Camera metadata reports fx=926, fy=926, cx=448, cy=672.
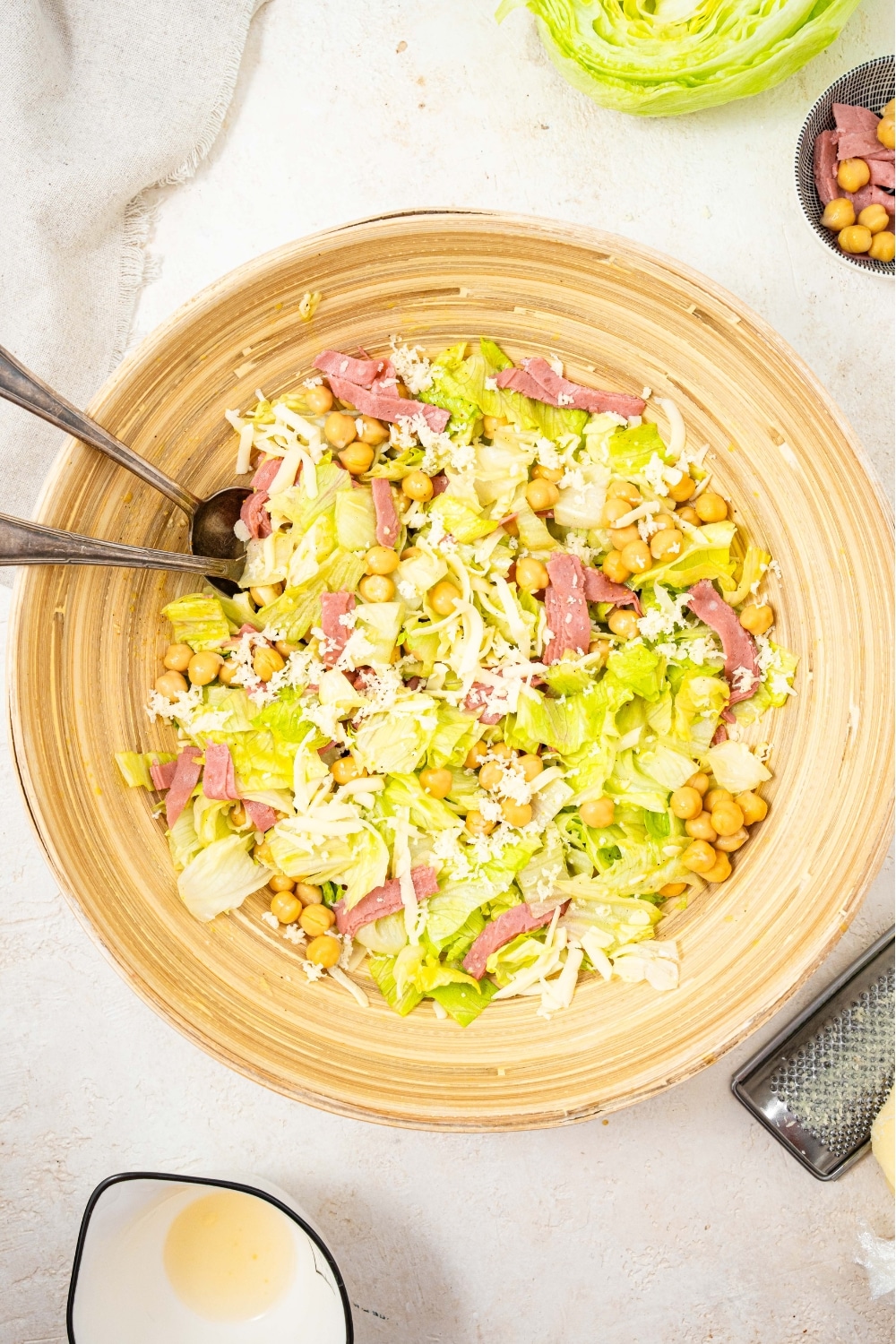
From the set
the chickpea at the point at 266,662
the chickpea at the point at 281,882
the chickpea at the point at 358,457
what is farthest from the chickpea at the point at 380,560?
the chickpea at the point at 281,882

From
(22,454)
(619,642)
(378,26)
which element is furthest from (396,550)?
(378,26)

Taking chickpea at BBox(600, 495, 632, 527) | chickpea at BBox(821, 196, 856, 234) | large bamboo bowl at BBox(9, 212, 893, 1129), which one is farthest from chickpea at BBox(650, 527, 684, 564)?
chickpea at BBox(821, 196, 856, 234)

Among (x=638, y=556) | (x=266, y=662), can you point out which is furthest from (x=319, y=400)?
(x=638, y=556)

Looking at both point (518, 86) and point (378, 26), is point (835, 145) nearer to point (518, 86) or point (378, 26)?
point (518, 86)

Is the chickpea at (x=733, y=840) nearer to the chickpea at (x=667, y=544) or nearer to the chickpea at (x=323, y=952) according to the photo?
the chickpea at (x=667, y=544)

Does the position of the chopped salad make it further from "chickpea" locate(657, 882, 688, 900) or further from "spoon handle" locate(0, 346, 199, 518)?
"spoon handle" locate(0, 346, 199, 518)

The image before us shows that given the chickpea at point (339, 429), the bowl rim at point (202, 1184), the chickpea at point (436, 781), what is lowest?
the bowl rim at point (202, 1184)
